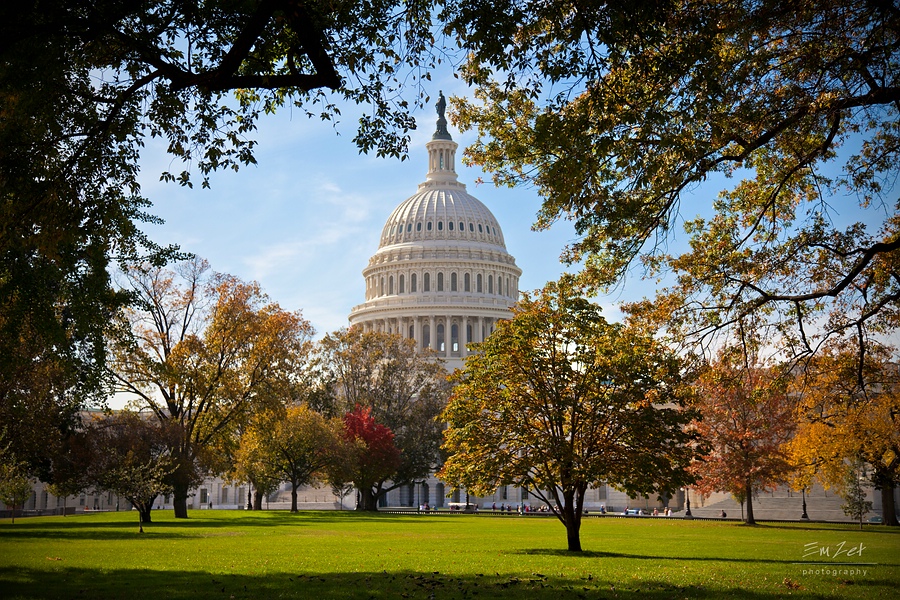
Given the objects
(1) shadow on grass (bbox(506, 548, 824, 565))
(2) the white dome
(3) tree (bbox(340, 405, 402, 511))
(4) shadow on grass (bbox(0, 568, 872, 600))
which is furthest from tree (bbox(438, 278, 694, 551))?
(2) the white dome

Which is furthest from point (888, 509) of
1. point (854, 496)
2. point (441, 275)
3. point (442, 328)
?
point (441, 275)

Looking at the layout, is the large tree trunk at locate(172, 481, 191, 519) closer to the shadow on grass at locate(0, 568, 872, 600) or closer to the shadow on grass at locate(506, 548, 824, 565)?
the shadow on grass at locate(506, 548, 824, 565)

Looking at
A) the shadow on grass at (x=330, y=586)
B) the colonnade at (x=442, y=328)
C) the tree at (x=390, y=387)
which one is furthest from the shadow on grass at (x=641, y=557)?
the colonnade at (x=442, y=328)

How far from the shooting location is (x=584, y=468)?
26.6 m

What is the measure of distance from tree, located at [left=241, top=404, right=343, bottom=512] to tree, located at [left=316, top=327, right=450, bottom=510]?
13.0 metres

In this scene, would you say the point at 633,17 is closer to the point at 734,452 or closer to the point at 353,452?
the point at 734,452

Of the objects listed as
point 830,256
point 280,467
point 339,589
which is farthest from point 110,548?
point 280,467

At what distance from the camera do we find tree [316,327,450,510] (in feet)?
259

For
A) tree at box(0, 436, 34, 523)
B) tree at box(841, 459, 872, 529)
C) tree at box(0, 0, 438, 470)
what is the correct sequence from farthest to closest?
1. tree at box(841, 459, 872, 529)
2. tree at box(0, 436, 34, 523)
3. tree at box(0, 0, 438, 470)

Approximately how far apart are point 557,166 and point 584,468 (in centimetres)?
1410

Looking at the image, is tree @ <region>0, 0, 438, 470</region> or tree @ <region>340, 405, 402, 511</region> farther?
tree @ <region>340, 405, 402, 511</region>

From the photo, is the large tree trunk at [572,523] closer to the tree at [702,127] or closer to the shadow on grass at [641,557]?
the shadow on grass at [641,557]

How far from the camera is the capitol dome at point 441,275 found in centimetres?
14425

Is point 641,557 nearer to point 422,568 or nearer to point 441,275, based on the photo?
point 422,568
